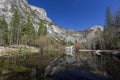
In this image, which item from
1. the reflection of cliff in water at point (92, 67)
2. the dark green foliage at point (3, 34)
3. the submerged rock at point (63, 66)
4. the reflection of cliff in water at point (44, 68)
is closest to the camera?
the reflection of cliff in water at point (44, 68)

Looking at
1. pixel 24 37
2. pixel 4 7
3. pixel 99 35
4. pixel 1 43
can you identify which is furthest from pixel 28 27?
pixel 4 7

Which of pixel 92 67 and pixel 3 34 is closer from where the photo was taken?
pixel 92 67

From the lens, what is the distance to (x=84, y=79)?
1274 centimetres

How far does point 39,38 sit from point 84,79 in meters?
81.9

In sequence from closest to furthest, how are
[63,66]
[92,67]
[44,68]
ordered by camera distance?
[44,68]
[92,67]
[63,66]

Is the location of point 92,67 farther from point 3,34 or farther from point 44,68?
point 3,34

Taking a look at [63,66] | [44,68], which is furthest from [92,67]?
[44,68]

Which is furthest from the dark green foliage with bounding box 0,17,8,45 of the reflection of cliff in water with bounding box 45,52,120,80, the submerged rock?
the reflection of cliff in water with bounding box 45,52,120,80

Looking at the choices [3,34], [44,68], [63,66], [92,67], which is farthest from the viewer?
[3,34]

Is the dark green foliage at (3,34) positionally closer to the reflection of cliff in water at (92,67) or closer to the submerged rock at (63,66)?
the submerged rock at (63,66)

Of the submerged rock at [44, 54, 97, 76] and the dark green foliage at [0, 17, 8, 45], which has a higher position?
the dark green foliage at [0, 17, 8, 45]

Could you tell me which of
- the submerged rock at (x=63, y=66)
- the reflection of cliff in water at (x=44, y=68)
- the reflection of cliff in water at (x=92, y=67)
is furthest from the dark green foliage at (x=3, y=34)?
the reflection of cliff in water at (x=92, y=67)

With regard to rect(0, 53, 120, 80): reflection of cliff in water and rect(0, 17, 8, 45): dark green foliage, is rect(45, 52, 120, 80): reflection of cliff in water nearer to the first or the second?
rect(0, 53, 120, 80): reflection of cliff in water

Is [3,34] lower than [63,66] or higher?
higher
